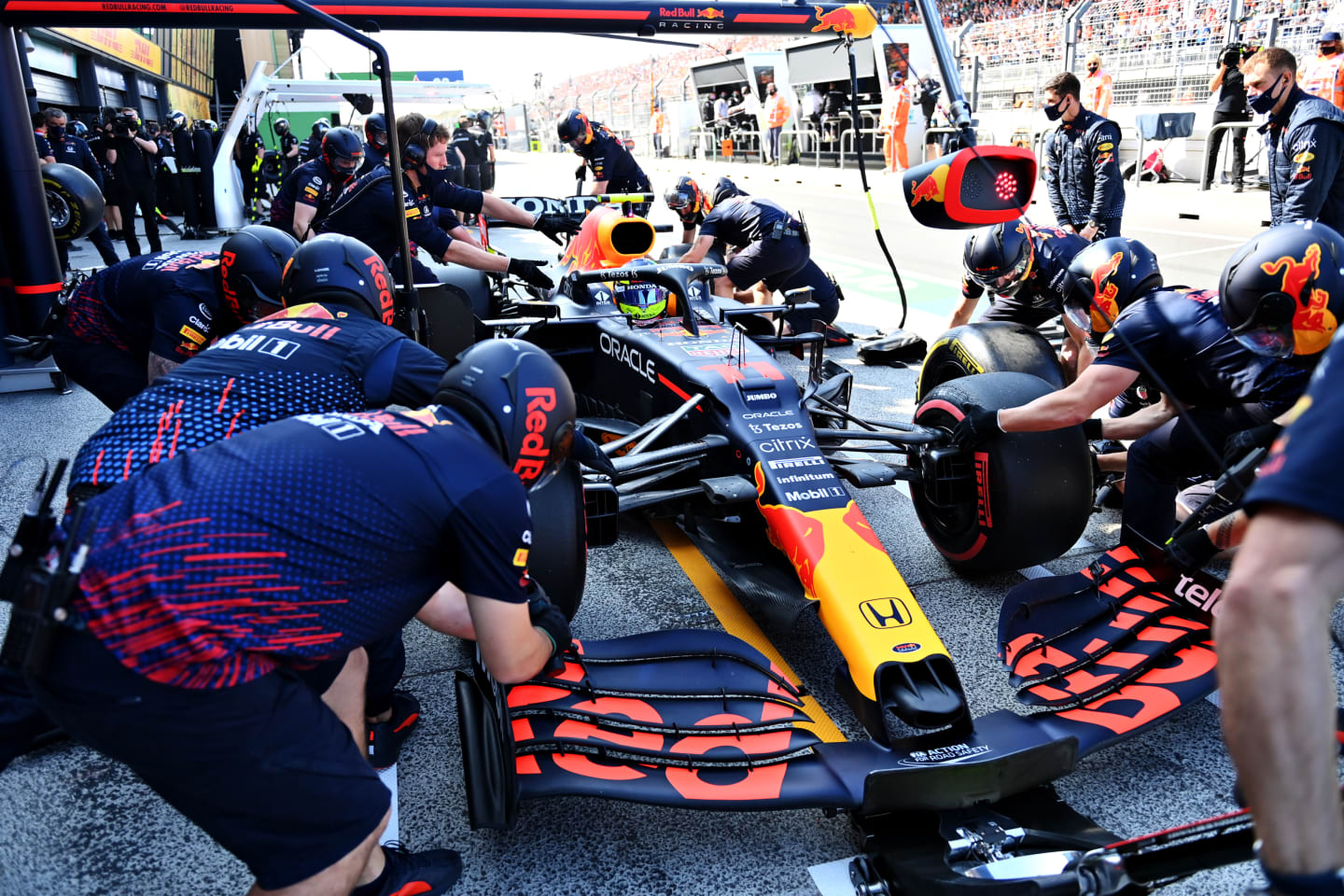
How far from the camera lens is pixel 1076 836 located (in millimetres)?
2242

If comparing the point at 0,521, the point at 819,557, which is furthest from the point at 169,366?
the point at 819,557

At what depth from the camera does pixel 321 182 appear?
7.14m

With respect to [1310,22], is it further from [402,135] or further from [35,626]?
[35,626]

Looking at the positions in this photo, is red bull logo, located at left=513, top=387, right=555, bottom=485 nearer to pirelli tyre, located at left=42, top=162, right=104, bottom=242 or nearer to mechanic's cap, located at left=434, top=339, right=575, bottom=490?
mechanic's cap, located at left=434, top=339, right=575, bottom=490

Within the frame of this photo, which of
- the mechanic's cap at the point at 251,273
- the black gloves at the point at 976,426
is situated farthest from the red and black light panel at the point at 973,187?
the mechanic's cap at the point at 251,273

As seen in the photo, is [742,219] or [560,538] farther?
[742,219]

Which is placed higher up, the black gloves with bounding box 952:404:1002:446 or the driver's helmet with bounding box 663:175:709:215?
the driver's helmet with bounding box 663:175:709:215

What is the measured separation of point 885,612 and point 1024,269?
2752 millimetres

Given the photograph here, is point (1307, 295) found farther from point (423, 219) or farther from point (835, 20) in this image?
point (423, 219)

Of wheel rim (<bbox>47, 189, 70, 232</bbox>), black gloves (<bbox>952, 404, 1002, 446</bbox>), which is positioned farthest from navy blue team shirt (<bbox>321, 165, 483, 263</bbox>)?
black gloves (<bbox>952, 404, 1002, 446</bbox>)

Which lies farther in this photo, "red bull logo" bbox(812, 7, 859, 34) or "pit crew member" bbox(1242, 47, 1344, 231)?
"red bull logo" bbox(812, 7, 859, 34)

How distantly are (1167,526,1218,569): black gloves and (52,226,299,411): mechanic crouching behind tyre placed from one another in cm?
319

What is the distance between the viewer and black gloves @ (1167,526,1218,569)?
9.86ft

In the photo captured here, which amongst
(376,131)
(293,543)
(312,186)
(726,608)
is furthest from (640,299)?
(376,131)
